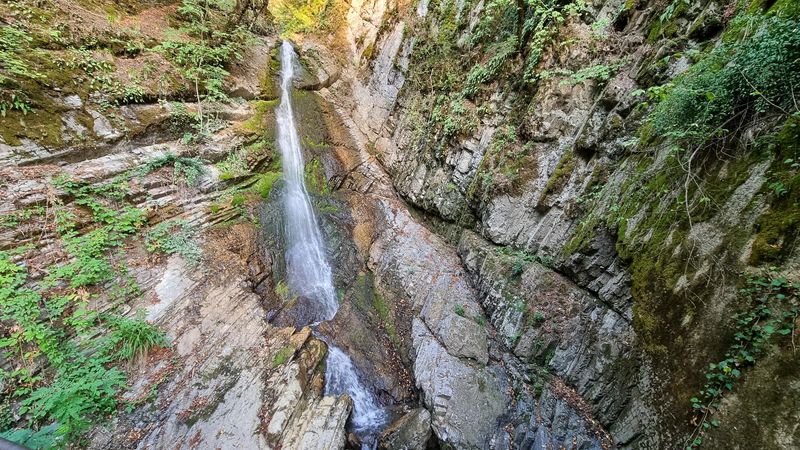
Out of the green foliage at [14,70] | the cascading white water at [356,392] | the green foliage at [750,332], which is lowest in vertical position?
the cascading white water at [356,392]

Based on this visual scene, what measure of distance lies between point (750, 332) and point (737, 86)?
8.48 feet

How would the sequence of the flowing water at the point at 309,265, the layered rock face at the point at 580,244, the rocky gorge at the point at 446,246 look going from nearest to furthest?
the rocky gorge at the point at 446,246, the layered rock face at the point at 580,244, the flowing water at the point at 309,265

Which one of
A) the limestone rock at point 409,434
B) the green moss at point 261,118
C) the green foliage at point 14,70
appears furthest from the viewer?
the green moss at point 261,118

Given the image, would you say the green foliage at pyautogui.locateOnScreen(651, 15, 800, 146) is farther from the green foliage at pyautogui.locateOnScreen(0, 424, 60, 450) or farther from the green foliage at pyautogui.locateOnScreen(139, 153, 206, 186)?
the green foliage at pyautogui.locateOnScreen(139, 153, 206, 186)

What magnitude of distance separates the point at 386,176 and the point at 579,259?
24.3ft

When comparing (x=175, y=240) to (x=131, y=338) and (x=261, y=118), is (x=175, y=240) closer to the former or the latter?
(x=131, y=338)

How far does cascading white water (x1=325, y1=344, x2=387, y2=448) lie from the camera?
18.0 ft

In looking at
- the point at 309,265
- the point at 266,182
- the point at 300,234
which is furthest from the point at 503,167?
the point at 266,182

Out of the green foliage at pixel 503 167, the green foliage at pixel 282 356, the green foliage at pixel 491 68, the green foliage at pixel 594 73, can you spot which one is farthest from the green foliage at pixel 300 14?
the green foliage at pixel 282 356

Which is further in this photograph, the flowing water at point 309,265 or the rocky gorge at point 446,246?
the flowing water at point 309,265

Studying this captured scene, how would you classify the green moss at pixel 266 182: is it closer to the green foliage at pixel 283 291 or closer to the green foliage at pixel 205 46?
the green foliage at pixel 205 46

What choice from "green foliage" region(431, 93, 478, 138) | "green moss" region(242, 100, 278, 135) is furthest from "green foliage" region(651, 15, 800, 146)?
"green moss" region(242, 100, 278, 135)

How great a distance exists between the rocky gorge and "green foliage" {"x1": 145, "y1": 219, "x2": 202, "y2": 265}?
6 centimetres

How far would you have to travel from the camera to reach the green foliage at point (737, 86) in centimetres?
301
